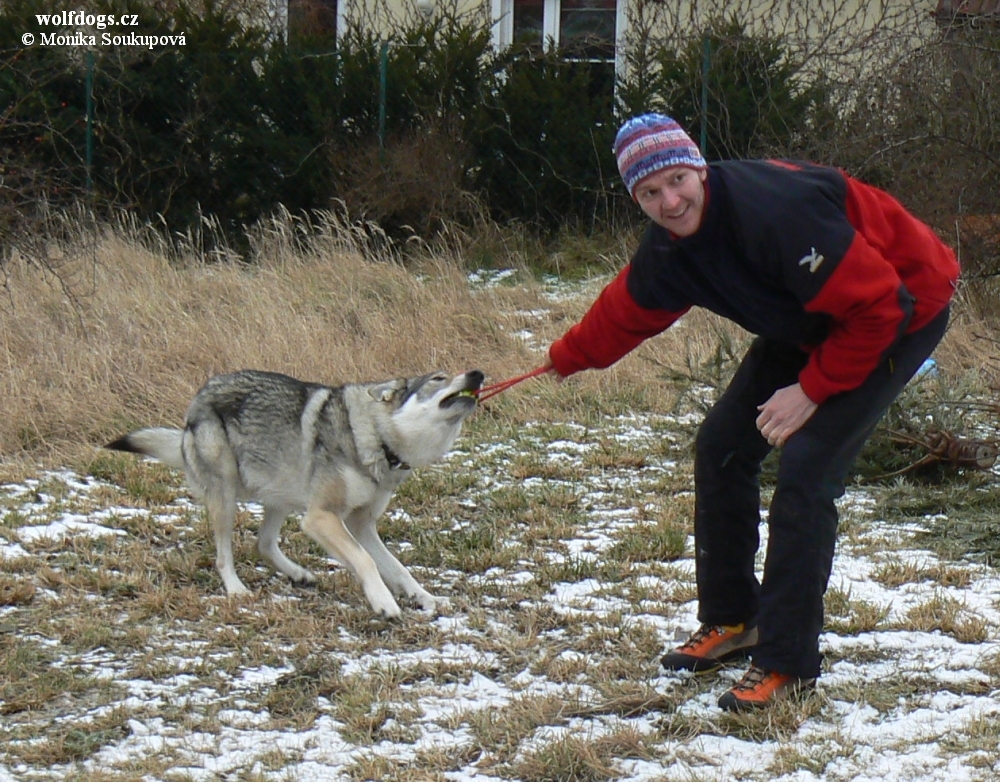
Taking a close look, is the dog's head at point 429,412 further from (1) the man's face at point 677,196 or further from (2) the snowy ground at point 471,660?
(1) the man's face at point 677,196

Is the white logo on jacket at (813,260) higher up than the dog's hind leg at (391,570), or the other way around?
the white logo on jacket at (813,260)

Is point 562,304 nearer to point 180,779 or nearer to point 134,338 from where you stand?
point 134,338

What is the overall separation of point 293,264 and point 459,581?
5.45 meters

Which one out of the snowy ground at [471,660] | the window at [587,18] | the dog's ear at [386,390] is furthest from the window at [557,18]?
the dog's ear at [386,390]

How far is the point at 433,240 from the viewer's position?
12203 millimetres

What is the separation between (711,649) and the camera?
407 cm

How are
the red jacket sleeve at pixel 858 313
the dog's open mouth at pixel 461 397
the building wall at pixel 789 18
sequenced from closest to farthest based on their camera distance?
the red jacket sleeve at pixel 858 313, the dog's open mouth at pixel 461 397, the building wall at pixel 789 18

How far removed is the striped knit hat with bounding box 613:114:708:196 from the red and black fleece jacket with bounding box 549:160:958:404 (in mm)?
112

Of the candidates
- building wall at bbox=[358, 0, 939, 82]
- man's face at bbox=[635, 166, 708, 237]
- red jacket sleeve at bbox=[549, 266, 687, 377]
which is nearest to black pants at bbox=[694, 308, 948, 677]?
red jacket sleeve at bbox=[549, 266, 687, 377]

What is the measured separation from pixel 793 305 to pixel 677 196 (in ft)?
1.50

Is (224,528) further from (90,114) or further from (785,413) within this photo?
(90,114)

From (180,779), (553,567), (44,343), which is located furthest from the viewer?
(44,343)

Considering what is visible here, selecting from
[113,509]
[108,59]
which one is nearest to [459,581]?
[113,509]

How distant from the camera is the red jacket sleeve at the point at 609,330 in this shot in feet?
13.3
